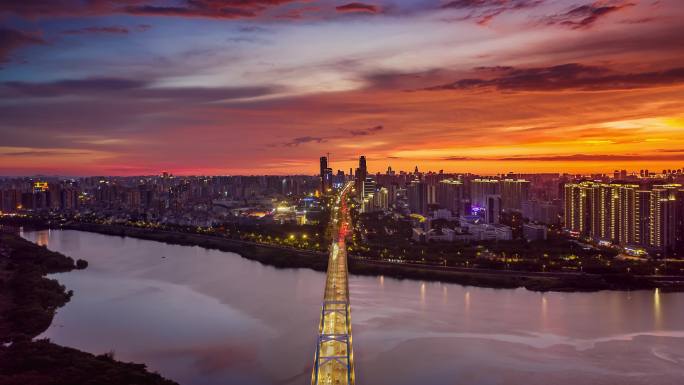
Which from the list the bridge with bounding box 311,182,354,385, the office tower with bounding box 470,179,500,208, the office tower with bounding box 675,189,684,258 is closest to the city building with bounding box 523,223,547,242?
the office tower with bounding box 675,189,684,258

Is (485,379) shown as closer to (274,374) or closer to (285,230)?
(274,374)

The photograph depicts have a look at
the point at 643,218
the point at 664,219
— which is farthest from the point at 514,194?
the point at 664,219

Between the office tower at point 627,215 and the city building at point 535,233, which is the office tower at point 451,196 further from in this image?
the office tower at point 627,215

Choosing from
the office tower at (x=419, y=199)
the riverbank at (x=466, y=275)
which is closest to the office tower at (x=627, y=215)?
the riverbank at (x=466, y=275)

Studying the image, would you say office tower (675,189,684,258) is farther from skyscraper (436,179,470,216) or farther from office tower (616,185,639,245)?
skyscraper (436,179,470,216)

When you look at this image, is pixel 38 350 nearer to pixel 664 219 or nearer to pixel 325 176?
pixel 664 219

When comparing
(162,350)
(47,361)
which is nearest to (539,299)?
(162,350)
